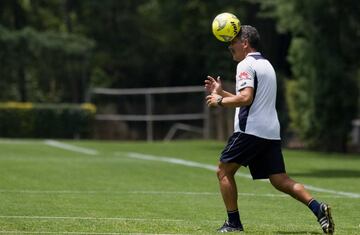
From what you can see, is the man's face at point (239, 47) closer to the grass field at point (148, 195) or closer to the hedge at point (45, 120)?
the grass field at point (148, 195)

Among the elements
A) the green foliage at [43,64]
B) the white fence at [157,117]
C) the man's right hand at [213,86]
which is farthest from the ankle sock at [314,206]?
the green foliage at [43,64]

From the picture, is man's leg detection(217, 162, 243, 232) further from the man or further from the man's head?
the man's head

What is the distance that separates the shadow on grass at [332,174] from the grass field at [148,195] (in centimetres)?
2

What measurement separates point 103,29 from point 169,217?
36638 mm

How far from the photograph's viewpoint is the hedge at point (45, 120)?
3956cm

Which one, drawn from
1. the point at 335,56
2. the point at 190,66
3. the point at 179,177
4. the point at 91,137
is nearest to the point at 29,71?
the point at 91,137

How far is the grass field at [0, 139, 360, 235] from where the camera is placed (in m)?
11.2

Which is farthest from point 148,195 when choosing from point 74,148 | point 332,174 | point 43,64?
point 43,64

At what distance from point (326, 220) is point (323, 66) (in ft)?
71.8

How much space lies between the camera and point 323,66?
104 feet

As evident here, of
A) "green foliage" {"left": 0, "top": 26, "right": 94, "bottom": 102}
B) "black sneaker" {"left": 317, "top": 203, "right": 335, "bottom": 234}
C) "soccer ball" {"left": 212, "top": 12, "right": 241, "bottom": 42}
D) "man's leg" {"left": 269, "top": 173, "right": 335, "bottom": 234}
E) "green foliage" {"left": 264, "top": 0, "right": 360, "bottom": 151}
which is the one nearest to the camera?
"black sneaker" {"left": 317, "top": 203, "right": 335, "bottom": 234}

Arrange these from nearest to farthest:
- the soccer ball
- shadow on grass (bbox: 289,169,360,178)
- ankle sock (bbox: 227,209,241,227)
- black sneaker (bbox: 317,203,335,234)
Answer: black sneaker (bbox: 317,203,335,234)
ankle sock (bbox: 227,209,241,227)
the soccer ball
shadow on grass (bbox: 289,169,360,178)

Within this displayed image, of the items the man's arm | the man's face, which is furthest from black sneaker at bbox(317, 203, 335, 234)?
the man's face

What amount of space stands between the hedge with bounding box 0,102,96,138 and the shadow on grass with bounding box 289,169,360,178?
61.9 feet
